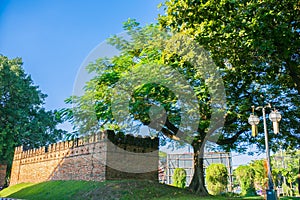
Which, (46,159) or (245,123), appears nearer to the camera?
(245,123)

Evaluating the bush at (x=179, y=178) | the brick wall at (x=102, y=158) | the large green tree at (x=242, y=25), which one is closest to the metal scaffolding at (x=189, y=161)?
the bush at (x=179, y=178)

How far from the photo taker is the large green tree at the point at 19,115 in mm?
24406

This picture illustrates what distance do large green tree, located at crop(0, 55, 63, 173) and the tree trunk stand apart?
1329 cm

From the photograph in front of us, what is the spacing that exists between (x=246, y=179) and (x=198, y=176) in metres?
6.06

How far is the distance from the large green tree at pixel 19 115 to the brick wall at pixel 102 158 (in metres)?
6.86

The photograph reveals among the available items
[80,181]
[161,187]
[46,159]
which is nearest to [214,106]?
[161,187]

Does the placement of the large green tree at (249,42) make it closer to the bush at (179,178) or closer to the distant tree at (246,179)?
the distant tree at (246,179)

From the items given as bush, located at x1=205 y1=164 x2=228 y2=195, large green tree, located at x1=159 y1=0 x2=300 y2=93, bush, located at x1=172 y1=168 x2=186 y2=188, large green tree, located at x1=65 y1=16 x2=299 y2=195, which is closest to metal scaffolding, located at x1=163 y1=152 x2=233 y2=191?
bush, located at x1=172 y1=168 x2=186 y2=188

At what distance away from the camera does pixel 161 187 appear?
40.9ft

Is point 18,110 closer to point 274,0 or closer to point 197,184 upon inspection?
point 197,184

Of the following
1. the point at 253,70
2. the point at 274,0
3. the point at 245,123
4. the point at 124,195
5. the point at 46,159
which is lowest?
the point at 124,195

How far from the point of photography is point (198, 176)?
13914 mm

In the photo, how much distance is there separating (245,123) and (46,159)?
1196 cm

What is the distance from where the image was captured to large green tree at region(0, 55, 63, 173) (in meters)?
24.4
